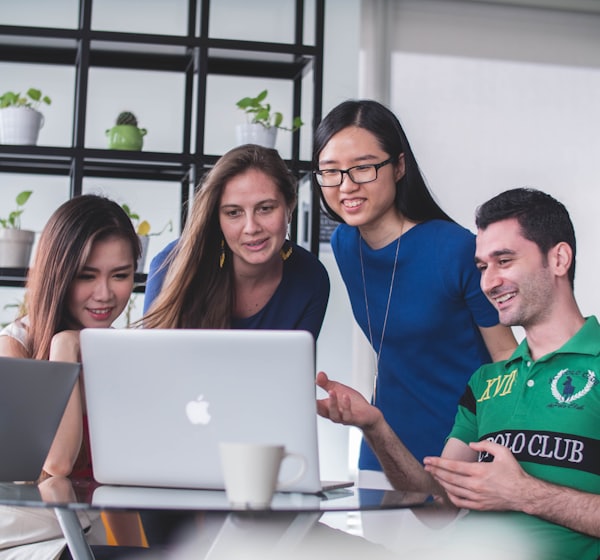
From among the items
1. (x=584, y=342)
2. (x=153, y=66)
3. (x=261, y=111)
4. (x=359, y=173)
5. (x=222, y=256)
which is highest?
(x=153, y=66)

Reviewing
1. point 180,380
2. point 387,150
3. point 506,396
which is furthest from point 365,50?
point 180,380

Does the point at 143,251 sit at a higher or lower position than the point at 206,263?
higher

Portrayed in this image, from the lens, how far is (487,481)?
4.80 feet

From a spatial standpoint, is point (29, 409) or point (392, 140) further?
point (392, 140)

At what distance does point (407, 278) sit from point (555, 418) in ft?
2.75

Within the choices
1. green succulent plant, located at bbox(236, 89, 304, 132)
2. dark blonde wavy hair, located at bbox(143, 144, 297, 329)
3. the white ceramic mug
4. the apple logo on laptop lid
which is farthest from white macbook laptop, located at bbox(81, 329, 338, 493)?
green succulent plant, located at bbox(236, 89, 304, 132)

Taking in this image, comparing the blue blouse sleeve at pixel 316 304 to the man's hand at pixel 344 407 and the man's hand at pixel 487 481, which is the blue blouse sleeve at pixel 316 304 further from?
the man's hand at pixel 487 481

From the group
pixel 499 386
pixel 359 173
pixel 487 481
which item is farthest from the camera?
pixel 359 173

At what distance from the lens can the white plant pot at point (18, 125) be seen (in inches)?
137

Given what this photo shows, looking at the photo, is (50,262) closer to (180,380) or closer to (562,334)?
(180,380)

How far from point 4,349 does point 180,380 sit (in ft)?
2.33

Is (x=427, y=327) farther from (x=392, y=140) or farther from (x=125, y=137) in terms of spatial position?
(x=125, y=137)

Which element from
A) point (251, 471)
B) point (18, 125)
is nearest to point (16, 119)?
point (18, 125)

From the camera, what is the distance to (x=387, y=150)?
2365mm
